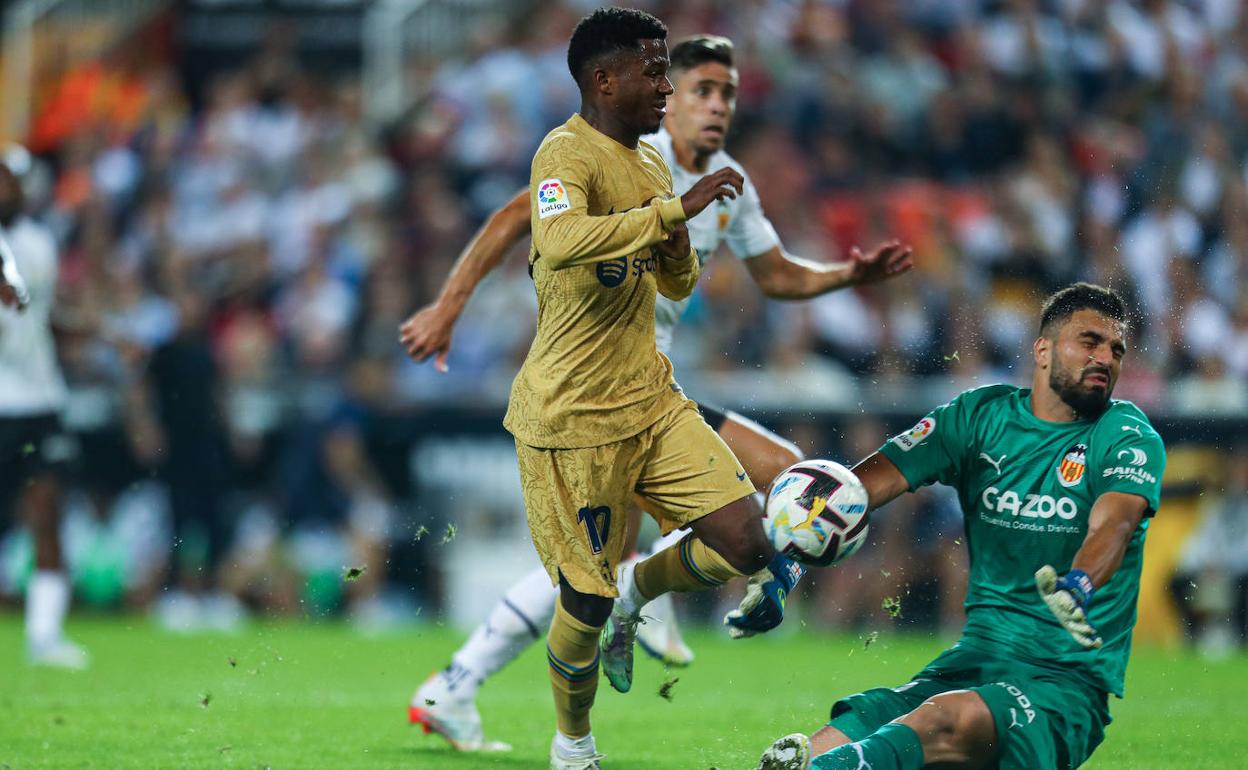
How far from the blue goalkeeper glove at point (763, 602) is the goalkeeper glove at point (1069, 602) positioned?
1.36 metres

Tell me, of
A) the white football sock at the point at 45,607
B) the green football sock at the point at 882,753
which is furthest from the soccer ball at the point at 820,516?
the white football sock at the point at 45,607

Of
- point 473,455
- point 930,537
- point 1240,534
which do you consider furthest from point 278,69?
point 1240,534

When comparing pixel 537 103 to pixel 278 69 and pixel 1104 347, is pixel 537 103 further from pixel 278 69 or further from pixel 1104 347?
pixel 1104 347

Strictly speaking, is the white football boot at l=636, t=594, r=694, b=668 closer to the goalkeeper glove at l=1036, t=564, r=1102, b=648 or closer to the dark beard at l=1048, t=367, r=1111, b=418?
the dark beard at l=1048, t=367, r=1111, b=418

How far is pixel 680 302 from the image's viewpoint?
7.46 meters

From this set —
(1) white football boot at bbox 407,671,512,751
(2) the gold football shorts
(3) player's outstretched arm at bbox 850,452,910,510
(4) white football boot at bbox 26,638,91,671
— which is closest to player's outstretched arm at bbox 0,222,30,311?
(1) white football boot at bbox 407,671,512,751

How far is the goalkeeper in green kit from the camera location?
17.6ft

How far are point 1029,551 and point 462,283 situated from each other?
8.45 ft

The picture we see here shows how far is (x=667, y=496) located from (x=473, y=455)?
7.68 metres

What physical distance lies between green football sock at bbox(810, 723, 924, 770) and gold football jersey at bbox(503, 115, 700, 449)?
1.41m

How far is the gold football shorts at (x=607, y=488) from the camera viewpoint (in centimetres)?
610

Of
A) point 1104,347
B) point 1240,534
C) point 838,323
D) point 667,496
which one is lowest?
point 1240,534

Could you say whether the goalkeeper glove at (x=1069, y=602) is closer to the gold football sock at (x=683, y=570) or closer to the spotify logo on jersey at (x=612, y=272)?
the gold football sock at (x=683, y=570)

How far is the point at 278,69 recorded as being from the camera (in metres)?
17.6
